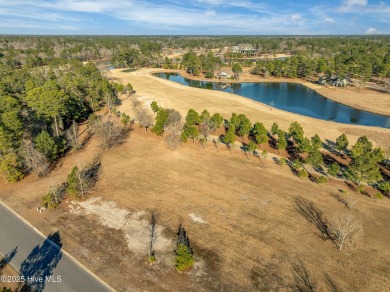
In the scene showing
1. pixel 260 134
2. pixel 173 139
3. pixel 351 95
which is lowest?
pixel 173 139

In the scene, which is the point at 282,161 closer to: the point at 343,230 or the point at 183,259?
the point at 343,230

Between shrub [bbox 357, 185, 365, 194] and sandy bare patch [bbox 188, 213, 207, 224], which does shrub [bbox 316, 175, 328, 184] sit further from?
sandy bare patch [bbox 188, 213, 207, 224]

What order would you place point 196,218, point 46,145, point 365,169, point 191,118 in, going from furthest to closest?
point 191,118, point 46,145, point 365,169, point 196,218

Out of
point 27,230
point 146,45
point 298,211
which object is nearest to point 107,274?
point 27,230

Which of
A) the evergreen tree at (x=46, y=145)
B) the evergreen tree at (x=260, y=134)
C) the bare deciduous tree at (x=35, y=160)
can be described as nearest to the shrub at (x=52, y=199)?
the bare deciduous tree at (x=35, y=160)

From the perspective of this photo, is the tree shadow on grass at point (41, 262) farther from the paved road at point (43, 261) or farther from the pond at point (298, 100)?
the pond at point (298, 100)

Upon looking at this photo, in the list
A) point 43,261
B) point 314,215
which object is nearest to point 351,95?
point 314,215

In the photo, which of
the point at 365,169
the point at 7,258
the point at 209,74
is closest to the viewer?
the point at 7,258
